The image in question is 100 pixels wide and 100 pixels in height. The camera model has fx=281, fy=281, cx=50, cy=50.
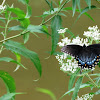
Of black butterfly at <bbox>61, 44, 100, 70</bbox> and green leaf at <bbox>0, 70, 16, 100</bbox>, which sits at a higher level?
black butterfly at <bbox>61, 44, 100, 70</bbox>

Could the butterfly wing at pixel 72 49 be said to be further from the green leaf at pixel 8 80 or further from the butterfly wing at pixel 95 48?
the green leaf at pixel 8 80

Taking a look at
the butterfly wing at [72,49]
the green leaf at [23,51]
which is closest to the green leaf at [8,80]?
the green leaf at [23,51]

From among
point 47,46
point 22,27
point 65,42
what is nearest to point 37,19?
point 47,46

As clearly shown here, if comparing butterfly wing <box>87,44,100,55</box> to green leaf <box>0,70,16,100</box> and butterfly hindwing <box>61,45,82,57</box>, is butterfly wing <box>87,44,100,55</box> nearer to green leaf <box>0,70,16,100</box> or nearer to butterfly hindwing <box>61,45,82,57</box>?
butterfly hindwing <box>61,45,82,57</box>

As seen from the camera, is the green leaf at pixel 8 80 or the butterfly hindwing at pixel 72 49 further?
the green leaf at pixel 8 80

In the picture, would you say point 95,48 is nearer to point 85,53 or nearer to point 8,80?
point 85,53

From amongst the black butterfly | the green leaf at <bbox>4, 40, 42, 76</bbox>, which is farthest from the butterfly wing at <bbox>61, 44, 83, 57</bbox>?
the green leaf at <bbox>4, 40, 42, 76</bbox>

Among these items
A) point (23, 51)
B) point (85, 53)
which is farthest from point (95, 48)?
point (23, 51)

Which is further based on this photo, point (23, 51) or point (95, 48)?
point (23, 51)
